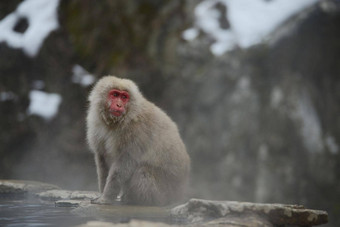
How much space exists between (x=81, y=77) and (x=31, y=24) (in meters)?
1.62

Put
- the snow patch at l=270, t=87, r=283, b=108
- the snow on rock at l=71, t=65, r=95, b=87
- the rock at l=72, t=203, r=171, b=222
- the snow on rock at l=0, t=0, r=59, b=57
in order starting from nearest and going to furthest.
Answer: the rock at l=72, t=203, r=171, b=222
the snow patch at l=270, t=87, r=283, b=108
the snow on rock at l=71, t=65, r=95, b=87
the snow on rock at l=0, t=0, r=59, b=57

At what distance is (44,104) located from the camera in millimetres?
8352

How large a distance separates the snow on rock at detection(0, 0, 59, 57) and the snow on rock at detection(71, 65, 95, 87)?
2.98ft

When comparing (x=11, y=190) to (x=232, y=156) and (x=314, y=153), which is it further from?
(x=314, y=153)

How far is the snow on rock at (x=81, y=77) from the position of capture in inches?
336

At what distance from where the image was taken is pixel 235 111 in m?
7.53

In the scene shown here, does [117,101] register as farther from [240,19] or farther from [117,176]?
[240,19]

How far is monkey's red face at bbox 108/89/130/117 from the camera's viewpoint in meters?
4.18

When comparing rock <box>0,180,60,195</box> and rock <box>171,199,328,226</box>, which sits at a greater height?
rock <box>0,180,60,195</box>

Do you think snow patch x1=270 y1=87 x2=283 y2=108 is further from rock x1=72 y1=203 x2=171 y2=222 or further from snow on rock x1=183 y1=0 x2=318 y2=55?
rock x1=72 y1=203 x2=171 y2=222

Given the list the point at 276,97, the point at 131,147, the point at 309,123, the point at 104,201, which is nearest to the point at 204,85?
the point at 276,97

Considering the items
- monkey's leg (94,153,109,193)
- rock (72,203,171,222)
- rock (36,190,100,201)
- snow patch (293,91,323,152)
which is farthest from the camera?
snow patch (293,91,323,152)

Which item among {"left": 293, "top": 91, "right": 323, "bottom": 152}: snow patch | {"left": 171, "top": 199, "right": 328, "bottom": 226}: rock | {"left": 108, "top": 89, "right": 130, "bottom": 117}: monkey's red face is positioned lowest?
{"left": 171, "top": 199, "right": 328, "bottom": 226}: rock

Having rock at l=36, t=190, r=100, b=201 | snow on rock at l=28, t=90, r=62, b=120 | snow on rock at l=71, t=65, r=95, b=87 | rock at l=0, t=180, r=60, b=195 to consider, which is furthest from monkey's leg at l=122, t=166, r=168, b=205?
snow on rock at l=71, t=65, r=95, b=87
